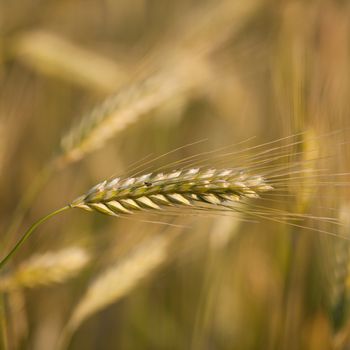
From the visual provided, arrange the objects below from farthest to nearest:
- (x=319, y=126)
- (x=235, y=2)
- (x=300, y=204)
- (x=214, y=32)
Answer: (x=235, y=2)
(x=214, y=32)
(x=319, y=126)
(x=300, y=204)

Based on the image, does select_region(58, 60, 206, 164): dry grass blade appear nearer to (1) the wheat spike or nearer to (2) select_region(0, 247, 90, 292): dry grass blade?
(2) select_region(0, 247, 90, 292): dry grass blade

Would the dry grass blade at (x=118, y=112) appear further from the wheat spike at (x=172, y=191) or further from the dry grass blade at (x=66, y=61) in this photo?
the dry grass blade at (x=66, y=61)

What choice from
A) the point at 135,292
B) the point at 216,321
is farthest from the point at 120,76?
the point at 216,321

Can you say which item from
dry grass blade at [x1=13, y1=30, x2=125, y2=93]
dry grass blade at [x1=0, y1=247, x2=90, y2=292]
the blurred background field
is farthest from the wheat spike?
dry grass blade at [x1=13, y1=30, x2=125, y2=93]

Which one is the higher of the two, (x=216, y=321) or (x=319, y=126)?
(x=319, y=126)

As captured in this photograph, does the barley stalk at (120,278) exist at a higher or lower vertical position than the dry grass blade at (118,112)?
lower

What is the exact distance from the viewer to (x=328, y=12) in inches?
62.4

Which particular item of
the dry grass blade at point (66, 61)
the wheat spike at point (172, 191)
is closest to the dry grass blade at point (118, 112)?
the wheat spike at point (172, 191)

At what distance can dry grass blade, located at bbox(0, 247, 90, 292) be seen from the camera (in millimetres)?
1222

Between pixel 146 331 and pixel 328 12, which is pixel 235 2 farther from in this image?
pixel 146 331

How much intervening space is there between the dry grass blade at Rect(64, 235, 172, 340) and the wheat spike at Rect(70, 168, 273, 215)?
411 millimetres

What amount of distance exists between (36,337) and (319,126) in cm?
93

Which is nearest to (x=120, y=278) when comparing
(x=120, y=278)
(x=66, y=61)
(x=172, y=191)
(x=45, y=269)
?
(x=120, y=278)

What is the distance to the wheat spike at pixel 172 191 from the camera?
93cm
